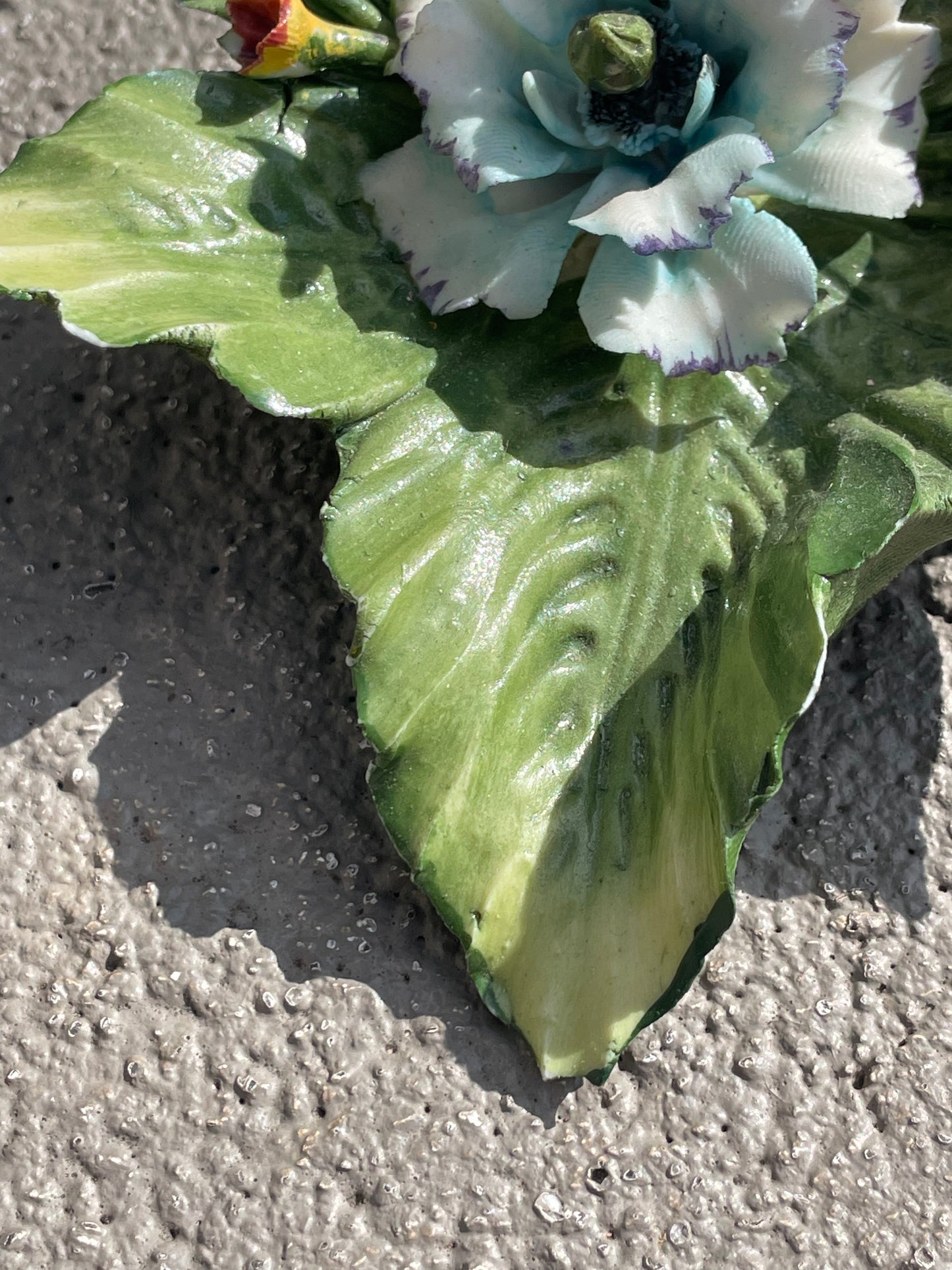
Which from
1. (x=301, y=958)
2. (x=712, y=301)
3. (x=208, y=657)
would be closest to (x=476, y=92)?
(x=712, y=301)

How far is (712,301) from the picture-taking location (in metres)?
0.58

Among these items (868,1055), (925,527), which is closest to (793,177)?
(925,527)

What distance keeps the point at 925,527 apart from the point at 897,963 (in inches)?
9.4

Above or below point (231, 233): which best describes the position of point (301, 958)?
below

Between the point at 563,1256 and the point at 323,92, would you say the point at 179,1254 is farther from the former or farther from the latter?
the point at 323,92

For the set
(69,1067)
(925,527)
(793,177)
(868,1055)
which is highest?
(793,177)

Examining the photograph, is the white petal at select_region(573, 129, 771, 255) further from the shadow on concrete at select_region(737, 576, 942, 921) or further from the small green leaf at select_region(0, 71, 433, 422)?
the shadow on concrete at select_region(737, 576, 942, 921)

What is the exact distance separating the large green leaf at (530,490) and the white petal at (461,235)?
0.06 feet

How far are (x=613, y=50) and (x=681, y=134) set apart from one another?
53mm

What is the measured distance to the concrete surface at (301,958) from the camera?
0.62 m

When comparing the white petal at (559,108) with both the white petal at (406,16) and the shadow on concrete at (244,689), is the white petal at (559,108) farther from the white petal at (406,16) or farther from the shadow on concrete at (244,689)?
the shadow on concrete at (244,689)

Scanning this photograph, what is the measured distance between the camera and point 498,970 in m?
0.60

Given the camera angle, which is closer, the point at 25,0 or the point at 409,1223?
the point at 409,1223

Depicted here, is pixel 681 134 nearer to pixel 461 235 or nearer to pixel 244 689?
pixel 461 235
